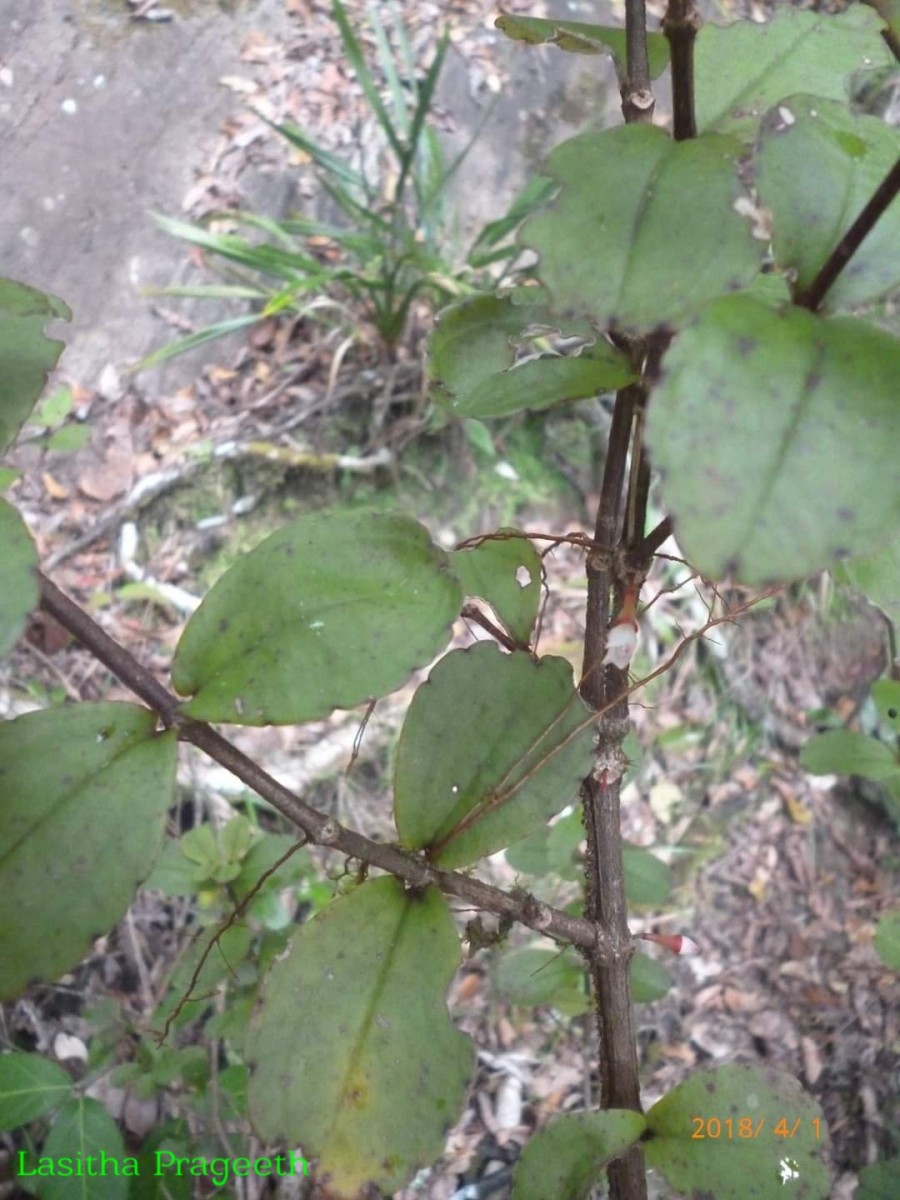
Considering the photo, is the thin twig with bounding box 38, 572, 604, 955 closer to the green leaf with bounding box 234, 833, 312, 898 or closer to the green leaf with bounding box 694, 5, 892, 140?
the green leaf with bounding box 234, 833, 312, 898

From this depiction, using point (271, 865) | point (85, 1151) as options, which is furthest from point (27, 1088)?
point (271, 865)

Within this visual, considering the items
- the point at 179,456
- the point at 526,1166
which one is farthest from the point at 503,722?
the point at 179,456

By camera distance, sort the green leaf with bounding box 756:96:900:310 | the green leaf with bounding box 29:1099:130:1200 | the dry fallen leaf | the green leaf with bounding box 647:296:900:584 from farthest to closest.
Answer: the dry fallen leaf, the green leaf with bounding box 29:1099:130:1200, the green leaf with bounding box 756:96:900:310, the green leaf with bounding box 647:296:900:584

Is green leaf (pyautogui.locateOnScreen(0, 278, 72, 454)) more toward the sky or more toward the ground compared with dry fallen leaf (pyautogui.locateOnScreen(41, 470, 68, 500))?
more toward the ground

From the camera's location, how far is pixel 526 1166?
2.09 ft

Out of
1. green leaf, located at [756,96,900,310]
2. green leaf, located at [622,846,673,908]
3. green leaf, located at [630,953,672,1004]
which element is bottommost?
green leaf, located at [630,953,672,1004]

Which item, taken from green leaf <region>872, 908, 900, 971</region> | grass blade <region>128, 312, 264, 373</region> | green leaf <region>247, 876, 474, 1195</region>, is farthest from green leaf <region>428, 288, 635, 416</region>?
grass blade <region>128, 312, 264, 373</region>

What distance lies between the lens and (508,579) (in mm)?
748

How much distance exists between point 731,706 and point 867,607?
406 mm

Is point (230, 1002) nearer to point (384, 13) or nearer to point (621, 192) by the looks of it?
point (621, 192)

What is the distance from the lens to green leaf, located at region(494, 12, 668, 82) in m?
0.58

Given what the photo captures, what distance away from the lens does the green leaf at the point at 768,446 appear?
387 mm

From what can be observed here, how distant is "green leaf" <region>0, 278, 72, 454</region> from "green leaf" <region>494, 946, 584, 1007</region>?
75cm

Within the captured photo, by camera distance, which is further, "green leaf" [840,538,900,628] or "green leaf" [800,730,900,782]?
"green leaf" [800,730,900,782]
